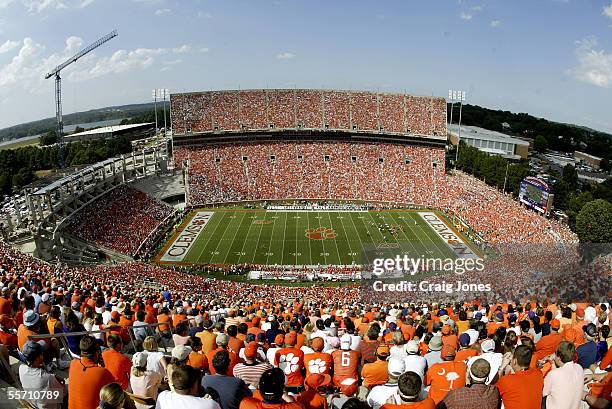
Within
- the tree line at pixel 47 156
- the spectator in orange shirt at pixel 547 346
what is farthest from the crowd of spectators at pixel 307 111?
the spectator in orange shirt at pixel 547 346

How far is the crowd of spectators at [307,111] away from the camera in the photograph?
51062 mm

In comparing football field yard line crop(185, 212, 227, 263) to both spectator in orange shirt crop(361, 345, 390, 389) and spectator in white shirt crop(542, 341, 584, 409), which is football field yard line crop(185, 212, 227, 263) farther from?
spectator in white shirt crop(542, 341, 584, 409)

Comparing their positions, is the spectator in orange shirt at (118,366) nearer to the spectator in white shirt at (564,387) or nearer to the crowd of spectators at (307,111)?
the spectator in white shirt at (564,387)

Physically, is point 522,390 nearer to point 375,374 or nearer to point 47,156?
point 375,374

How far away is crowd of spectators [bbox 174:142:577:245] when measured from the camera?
4562cm

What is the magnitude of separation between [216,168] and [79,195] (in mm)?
15848

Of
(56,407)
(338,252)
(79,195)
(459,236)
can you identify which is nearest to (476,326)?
(56,407)

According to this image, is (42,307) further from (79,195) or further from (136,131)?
(136,131)

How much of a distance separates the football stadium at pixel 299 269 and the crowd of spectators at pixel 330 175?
0.19m

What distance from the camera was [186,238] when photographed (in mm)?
36219

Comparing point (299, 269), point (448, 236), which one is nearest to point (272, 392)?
point (299, 269)

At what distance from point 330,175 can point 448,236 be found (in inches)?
621

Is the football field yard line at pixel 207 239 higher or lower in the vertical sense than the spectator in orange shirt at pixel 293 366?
lower

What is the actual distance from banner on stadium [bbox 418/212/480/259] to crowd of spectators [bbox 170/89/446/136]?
13282 millimetres
